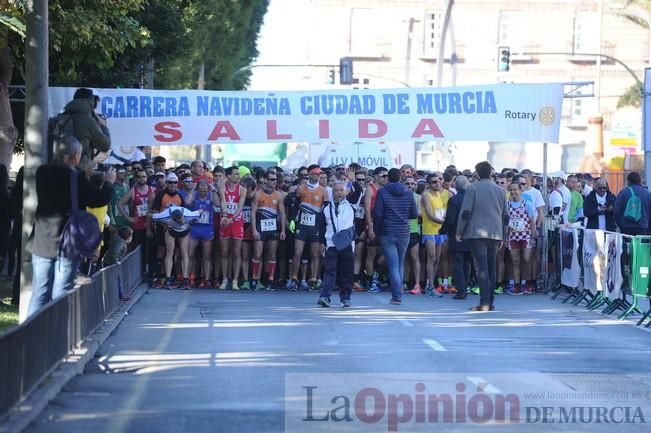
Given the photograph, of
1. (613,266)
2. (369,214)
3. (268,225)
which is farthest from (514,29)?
(613,266)

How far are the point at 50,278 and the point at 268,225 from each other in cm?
1055

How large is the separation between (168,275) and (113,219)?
4.48ft

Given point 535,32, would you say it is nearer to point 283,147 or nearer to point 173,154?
point 283,147

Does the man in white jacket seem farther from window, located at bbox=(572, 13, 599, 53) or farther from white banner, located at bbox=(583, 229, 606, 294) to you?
window, located at bbox=(572, 13, 599, 53)

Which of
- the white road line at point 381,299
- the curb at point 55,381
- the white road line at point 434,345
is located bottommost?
the white road line at point 381,299

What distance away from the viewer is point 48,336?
421 inches

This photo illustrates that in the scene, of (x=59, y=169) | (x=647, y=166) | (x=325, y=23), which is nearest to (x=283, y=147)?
(x=325, y=23)

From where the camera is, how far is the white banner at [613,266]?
1830 centimetres

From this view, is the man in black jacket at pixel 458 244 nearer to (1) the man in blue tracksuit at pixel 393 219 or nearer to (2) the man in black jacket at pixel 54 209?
(1) the man in blue tracksuit at pixel 393 219

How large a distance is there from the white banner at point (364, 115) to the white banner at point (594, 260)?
3712mm

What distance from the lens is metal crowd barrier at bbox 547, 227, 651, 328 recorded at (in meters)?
17.5

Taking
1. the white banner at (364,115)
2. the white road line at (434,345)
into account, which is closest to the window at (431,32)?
the white banner at (364,115)

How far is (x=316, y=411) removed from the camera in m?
9.88

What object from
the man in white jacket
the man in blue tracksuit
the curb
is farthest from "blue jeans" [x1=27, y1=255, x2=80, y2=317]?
the man in blue tracksuit
